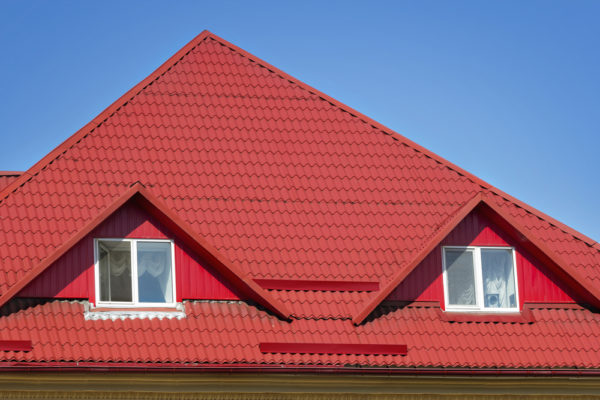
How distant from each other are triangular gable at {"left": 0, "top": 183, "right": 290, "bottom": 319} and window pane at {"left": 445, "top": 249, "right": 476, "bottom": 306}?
2.90 meters

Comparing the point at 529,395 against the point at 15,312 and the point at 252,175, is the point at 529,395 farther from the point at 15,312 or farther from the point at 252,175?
the point at 15,312

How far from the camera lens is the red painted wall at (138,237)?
49.4 ft

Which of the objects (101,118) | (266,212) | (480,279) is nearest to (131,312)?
(266,212)

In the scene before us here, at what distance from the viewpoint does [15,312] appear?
14562 mm

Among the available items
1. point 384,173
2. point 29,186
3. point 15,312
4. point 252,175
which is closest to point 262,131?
point 252,175

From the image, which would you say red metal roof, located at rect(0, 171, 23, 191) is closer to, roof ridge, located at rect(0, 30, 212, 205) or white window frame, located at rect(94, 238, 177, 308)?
roof ridge, located at rect(0, 30, 212, 205)

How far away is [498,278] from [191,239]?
5098 mm

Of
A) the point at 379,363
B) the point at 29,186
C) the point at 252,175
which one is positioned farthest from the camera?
the point at 252,175

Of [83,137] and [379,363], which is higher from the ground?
[83,137]

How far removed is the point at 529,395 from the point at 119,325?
619cm

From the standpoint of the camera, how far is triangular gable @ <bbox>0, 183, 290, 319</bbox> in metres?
15.3

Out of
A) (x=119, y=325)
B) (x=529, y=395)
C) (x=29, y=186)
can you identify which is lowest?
(x=529, y=395)

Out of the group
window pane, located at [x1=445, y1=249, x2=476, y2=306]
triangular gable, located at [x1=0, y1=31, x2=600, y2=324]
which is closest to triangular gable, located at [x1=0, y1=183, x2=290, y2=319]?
triangular gable, located at [x1=0, y1=31, x2=600, y2=324]

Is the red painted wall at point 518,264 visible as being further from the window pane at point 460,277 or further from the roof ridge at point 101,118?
the roof ridge at point 101,118
